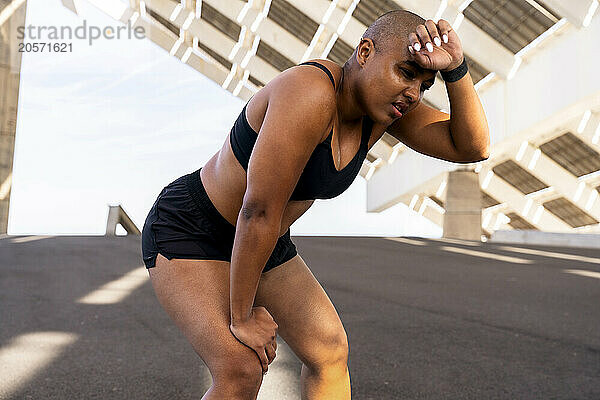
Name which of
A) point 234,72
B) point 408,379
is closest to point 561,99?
Answer: point 408,379

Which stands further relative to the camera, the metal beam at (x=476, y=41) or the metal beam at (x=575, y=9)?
the metal beam at (x=476, y=41)

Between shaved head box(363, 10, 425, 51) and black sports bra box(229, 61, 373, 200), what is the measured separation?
0.16 metres

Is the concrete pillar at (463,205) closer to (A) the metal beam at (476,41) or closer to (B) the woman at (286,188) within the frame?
(A) the metal beam at (476,41)

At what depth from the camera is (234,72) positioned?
104 feet

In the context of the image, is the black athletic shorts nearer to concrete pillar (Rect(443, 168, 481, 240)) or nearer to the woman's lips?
the woman's lips

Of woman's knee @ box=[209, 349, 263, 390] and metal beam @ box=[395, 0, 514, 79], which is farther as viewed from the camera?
metal beam @ box=[395, 0, 514, 79]

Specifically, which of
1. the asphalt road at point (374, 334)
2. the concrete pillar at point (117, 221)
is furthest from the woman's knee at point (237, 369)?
the concrete pillar at point (117, 221)

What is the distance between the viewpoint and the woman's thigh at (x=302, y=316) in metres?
2.13

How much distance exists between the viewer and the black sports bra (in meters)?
1.76

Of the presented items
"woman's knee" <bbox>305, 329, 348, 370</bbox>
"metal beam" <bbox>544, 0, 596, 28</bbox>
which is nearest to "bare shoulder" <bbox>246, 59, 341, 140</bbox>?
"woman's knee" <bbox>305, 329, 348, 370</bbox>

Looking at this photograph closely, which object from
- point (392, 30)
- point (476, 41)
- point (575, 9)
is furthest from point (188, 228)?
point (476, 41)

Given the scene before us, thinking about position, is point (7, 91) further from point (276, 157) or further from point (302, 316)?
point (276, 157)

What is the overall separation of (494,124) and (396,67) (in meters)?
16.9

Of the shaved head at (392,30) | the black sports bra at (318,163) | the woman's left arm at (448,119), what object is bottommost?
the black sports bra at (318,163)
